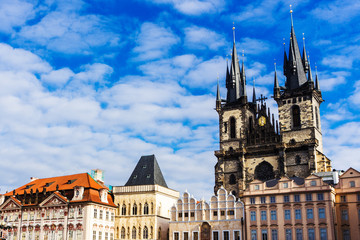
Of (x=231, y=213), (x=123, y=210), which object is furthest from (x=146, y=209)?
(x=231, y=213)

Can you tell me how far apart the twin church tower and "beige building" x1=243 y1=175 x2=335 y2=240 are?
1447cm

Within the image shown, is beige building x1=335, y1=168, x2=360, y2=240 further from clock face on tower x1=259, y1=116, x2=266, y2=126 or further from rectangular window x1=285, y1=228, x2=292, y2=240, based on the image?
clock face on tower x1=259, y1=116, x2=266, y2=126

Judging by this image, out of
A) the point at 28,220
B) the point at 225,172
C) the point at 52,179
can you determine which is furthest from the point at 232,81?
the point at 28,220

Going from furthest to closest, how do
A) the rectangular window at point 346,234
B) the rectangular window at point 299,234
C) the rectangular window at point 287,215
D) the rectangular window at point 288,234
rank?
1. the rectangular window at point 287,215
2. the rectangular window at point 288,234
3. the rectangular window at point 299,234
4. the rectangular window at point 346,234

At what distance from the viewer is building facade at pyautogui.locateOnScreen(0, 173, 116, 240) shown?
222ft

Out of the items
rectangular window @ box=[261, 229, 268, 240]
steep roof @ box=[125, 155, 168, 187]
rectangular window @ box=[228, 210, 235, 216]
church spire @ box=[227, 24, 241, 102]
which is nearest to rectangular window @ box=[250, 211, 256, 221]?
rectangular window @ box=[261, 229, 268, 240]

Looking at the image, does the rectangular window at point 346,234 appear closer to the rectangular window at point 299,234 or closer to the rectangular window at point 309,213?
the rectangular window at point 309,213

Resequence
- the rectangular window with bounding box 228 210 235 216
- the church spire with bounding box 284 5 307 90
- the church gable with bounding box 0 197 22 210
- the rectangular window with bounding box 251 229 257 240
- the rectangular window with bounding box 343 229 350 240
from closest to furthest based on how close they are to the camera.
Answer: the rectangular window with bounding box 343 229 350 240 < the rectangular window with bounding box 251 229 257 240 < the rectangular window with bounding box 228 210 235 216 < the church gable with bounding box 0 197 22 210 < the church spire with bounding box 284 5 307 90

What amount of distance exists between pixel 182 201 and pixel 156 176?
8213mm

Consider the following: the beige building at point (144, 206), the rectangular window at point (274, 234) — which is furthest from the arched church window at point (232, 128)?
the rectangular window at point (274, 234)

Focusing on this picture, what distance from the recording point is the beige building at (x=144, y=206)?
69938mm

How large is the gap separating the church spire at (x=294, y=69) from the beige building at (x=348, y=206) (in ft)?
86.9

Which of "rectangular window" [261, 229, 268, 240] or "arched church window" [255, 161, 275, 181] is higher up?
"arched church window" [255, 161, 275, 181]

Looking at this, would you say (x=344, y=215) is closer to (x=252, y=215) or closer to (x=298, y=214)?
(x=298, y=214)
